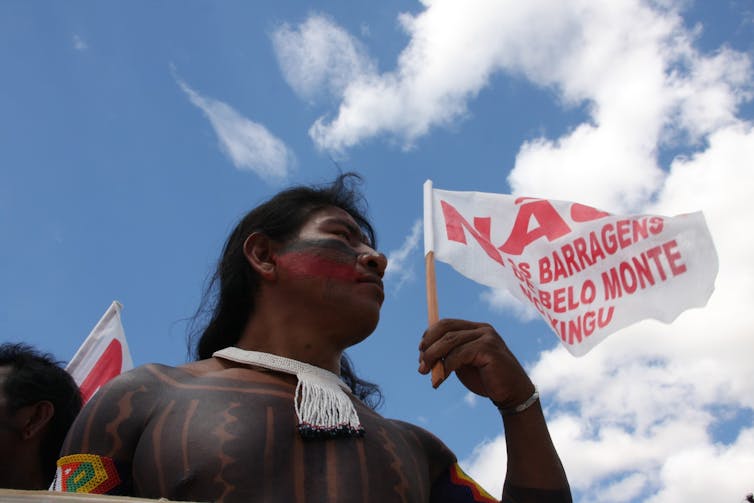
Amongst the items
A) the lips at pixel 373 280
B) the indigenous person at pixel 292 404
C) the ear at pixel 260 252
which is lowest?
the indigenous person at pixel 292 404

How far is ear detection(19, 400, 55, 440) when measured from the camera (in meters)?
3.38

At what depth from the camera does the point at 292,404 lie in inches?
95.6

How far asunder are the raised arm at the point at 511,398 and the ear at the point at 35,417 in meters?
1.81

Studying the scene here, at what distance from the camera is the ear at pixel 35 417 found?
3.38m

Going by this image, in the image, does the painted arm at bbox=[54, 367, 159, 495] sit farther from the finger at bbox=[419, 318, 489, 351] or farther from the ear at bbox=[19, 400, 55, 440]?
the ear at bbox=[19, 400, 55, 440]

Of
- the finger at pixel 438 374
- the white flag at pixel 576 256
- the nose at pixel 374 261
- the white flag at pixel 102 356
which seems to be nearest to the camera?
the finger at pixel 438 374

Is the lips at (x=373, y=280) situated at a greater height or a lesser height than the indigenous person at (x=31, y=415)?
greater

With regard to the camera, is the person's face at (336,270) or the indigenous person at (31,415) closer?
the person's face at (336,270)

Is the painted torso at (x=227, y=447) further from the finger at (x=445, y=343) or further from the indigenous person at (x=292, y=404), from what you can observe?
the finger at (x=445, y=343)

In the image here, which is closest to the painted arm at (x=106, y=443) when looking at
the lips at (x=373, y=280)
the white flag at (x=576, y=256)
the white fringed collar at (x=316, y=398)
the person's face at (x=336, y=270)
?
the white fringed collar at (x=316, y=398)

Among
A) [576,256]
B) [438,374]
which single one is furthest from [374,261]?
[576,256]

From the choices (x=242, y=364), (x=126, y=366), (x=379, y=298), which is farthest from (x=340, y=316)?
(x=126, y=366)

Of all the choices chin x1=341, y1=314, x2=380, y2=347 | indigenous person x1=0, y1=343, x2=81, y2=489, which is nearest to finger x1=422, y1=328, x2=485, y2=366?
chin x1=341, y1=314, x2=380, y2=347

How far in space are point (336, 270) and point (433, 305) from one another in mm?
622
